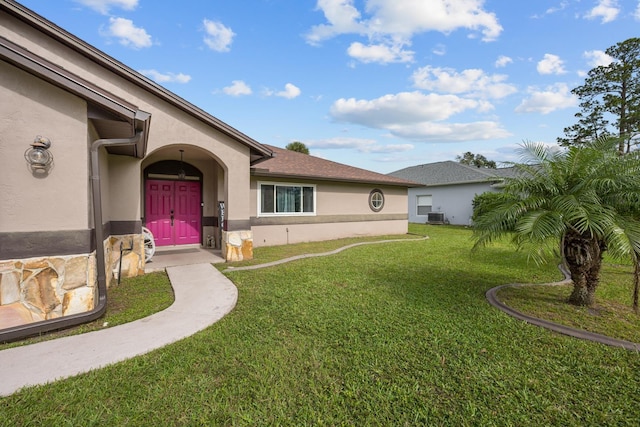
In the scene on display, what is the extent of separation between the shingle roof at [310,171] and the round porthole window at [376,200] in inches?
26.0

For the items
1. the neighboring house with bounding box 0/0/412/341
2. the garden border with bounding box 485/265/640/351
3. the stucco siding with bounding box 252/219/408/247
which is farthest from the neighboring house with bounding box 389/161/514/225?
the garden border with bounding box 485/265/640/351

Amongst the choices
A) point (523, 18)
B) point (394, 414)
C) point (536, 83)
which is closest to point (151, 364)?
point (394, 414)

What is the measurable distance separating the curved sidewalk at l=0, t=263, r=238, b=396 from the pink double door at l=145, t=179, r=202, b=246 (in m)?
5.46

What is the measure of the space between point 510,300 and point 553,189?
1961 millimetres

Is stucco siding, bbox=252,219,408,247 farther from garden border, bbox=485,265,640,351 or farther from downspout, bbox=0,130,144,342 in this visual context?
garden border, bbox=485,265,640,351

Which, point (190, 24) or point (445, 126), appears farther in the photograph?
point (445, 126)

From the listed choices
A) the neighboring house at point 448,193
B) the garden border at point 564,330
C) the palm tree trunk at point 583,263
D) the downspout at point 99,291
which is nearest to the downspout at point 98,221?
the downspout at point 99,291

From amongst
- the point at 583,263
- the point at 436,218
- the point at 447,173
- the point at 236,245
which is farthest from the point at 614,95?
the point at 236,245

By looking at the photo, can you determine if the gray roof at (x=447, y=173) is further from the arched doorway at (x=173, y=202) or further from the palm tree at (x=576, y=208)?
the arched doorway at (x=173, y=202)

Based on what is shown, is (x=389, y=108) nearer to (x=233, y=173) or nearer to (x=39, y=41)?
(x=233, y=173)

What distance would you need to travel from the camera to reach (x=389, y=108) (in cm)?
2120

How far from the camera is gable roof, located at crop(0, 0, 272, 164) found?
5381mm

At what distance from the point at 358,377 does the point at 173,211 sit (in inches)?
363

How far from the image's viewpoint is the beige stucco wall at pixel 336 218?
36.3 feet
